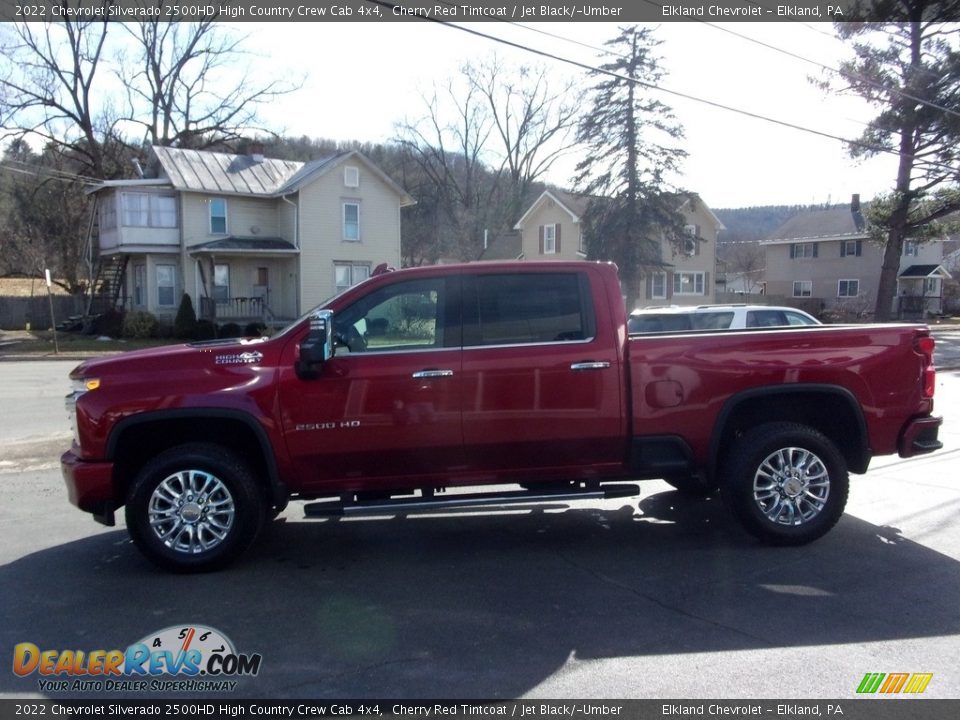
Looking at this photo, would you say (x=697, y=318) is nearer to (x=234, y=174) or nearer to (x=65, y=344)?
(x=65, y=344)

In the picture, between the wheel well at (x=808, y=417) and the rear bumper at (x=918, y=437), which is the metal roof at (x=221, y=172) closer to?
the wheel well at (x=808, y=417)

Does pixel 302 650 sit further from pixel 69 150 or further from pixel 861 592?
pixel 69 150

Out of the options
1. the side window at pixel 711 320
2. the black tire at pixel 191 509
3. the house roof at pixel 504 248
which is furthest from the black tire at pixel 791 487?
the house roof at pixel 504 248

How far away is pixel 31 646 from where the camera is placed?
14.7ft

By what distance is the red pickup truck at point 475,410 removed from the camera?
5629mm

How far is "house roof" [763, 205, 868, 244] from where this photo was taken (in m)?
54.4

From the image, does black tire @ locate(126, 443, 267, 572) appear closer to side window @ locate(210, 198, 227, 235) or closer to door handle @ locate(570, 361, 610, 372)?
door handle @ locate(570, 361, 610, 372)

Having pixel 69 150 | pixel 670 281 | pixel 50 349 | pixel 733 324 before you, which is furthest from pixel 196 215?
pixel 733 324

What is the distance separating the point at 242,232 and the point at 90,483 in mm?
34334

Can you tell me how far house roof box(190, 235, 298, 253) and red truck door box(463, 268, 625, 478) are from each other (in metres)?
31.8

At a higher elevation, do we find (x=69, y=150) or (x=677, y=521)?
(x=69, y=150)

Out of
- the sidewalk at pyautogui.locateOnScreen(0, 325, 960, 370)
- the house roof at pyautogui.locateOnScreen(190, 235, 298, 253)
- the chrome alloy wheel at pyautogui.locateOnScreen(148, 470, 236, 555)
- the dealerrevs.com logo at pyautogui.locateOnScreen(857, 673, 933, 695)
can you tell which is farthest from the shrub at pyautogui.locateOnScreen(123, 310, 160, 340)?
the dealerrevs.com logo at pyautogui.locateOnScreen(857, 673, 933, 695)

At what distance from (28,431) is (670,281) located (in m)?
38.4

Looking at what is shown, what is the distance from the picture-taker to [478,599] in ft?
16.9
